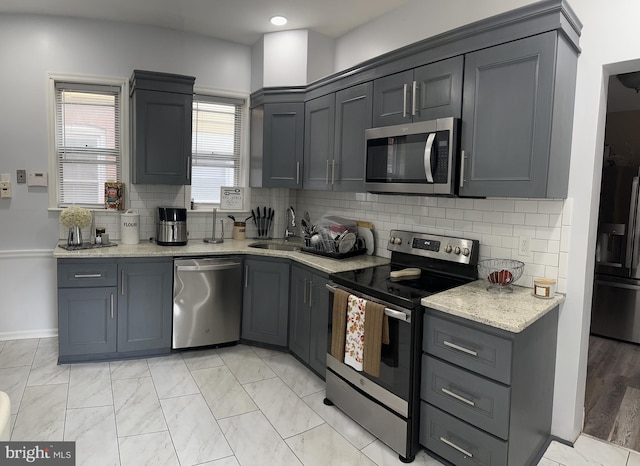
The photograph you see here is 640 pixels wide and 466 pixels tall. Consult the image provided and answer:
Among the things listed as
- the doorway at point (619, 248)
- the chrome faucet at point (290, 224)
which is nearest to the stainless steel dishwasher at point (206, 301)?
the chrome faucet at point (290, 224)

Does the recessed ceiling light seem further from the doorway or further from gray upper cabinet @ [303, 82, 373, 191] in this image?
the doorway

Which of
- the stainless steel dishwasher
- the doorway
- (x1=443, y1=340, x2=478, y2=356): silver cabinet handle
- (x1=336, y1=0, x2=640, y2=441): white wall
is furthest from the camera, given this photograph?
the doorway

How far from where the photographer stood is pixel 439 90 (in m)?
2.43

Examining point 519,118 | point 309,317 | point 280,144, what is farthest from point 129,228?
point 519,118

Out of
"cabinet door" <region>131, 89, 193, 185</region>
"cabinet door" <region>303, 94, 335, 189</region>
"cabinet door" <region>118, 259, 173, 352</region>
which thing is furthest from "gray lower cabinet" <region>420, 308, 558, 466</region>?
"cabinet door" <region>131, 89, 193, 185</region>

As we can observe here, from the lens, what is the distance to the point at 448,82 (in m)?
2.38

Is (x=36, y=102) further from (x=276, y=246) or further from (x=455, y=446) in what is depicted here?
(x=455, y=446)

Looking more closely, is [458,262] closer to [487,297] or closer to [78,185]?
[487,297]

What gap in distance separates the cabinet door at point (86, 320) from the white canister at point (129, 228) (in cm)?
54

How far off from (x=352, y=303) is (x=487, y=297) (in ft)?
2.43

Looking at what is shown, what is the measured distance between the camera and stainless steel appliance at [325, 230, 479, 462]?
219 centimetres

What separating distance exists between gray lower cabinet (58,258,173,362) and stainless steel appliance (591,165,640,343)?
169 inches

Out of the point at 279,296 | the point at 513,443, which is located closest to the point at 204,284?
the point at 279,296

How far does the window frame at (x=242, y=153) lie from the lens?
13.4 ft
